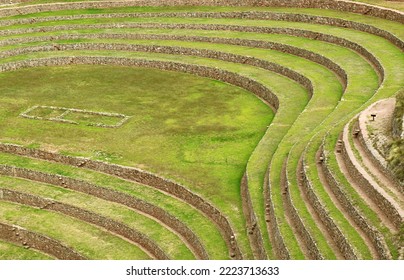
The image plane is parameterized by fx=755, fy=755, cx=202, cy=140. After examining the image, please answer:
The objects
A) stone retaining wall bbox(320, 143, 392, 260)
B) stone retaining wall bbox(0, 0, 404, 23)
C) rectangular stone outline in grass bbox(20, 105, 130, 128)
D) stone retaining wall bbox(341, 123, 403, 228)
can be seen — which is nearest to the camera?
stone retaining wall bbox(320, 143, 392, 260)

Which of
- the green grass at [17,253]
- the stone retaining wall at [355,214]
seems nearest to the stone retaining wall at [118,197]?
the green grass at [17,253]

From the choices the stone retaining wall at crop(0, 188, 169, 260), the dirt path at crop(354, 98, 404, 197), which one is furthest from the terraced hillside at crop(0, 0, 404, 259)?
the dirt path at crop(354, 98, 404, 197)

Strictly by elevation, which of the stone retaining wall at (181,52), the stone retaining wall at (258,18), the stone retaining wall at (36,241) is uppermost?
the stone retaining wall at (258,18)

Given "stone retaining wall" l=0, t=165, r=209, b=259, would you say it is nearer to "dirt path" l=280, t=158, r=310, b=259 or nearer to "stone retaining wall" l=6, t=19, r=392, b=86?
"dirt path" l=280, t=158, r=310, b=259

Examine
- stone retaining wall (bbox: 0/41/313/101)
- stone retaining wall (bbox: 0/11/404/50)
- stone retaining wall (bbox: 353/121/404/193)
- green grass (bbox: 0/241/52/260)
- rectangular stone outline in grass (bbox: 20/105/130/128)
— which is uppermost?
stone retaining wall (bbox: 0/11/404/50)

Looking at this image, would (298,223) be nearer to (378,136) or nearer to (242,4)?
(378,136)

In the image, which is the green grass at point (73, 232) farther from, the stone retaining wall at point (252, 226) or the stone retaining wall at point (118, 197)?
the stone retaining wall at point (252, 226)
